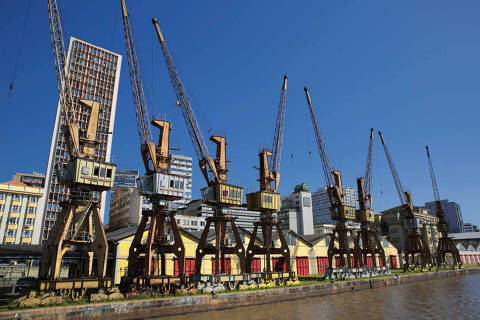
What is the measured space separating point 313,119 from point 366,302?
46163 millimetres

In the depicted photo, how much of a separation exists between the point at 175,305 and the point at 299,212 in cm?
13283

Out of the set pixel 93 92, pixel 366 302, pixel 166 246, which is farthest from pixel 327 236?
pixel 93 92

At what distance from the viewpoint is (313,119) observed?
74.3m

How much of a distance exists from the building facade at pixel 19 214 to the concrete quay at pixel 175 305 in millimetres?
72912

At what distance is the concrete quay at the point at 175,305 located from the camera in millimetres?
25125

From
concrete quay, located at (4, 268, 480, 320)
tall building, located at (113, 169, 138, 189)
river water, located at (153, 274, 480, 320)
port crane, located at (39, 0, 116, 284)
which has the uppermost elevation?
tall building, located at (113, 169, 138, 189)

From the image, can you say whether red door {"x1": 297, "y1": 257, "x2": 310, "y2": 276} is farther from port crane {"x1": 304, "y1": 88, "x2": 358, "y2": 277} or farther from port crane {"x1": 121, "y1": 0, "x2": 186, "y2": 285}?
port crane {"x1": 121, "y1": 0, "x2": 186, "y2": 285}

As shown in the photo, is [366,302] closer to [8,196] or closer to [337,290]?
[337,290]

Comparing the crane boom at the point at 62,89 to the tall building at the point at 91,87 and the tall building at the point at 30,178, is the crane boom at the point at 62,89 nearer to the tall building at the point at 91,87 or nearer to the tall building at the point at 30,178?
the tall building at the point at 91,87

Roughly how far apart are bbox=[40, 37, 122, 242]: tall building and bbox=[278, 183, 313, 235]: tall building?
79576 millimetres

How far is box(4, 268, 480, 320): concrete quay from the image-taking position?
2512cm

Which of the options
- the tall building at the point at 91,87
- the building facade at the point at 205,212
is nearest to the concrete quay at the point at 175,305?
the building facade at the point at 205,212

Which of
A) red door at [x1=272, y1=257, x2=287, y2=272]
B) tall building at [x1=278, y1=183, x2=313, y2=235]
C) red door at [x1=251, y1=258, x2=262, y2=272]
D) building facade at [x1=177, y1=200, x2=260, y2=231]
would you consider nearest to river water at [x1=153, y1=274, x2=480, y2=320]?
red door at [x1=251, y1=258, x2=262, y2=272]

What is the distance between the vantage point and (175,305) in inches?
1208
